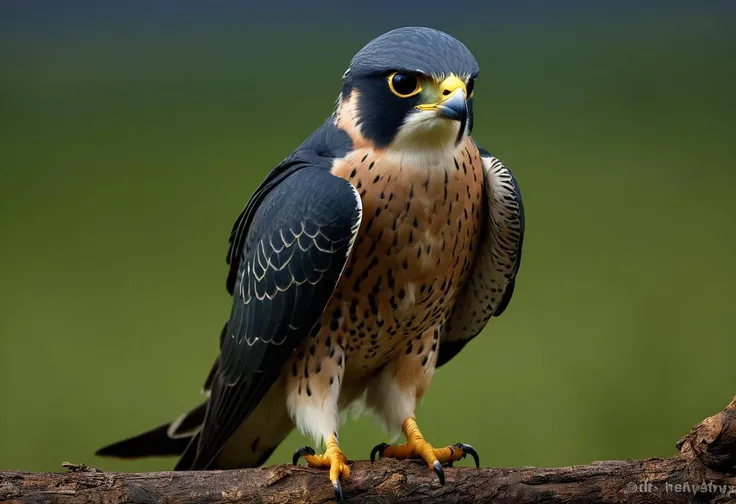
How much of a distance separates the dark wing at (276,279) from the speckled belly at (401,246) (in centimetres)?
9

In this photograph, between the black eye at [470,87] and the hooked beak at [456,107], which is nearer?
the hooked beak at [456,107]

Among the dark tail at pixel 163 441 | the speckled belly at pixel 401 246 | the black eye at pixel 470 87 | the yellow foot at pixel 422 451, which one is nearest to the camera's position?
the black eye at pixel 470 87

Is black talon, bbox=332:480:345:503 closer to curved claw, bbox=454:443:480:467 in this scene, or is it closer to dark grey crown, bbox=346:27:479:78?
curved claw, bbox=454:443:480:467

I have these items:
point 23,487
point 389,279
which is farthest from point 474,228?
point 23,487

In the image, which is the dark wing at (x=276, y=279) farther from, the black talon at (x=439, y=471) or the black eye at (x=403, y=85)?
the black talon at (x=439, y=471)

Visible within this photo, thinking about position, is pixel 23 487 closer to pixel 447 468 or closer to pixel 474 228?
pixel 447 468

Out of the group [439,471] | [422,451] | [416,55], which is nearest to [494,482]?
[439,471]

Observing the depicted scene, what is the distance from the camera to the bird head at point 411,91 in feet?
7.55

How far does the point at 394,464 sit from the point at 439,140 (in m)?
0.90

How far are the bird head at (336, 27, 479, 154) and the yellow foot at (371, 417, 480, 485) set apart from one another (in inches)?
34.6

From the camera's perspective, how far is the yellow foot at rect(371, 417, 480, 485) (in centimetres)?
263

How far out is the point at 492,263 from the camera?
9.32ft

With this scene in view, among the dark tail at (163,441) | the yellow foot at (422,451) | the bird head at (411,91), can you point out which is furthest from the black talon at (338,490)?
the bird head at (411,91)

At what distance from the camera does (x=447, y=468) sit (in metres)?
2.56
